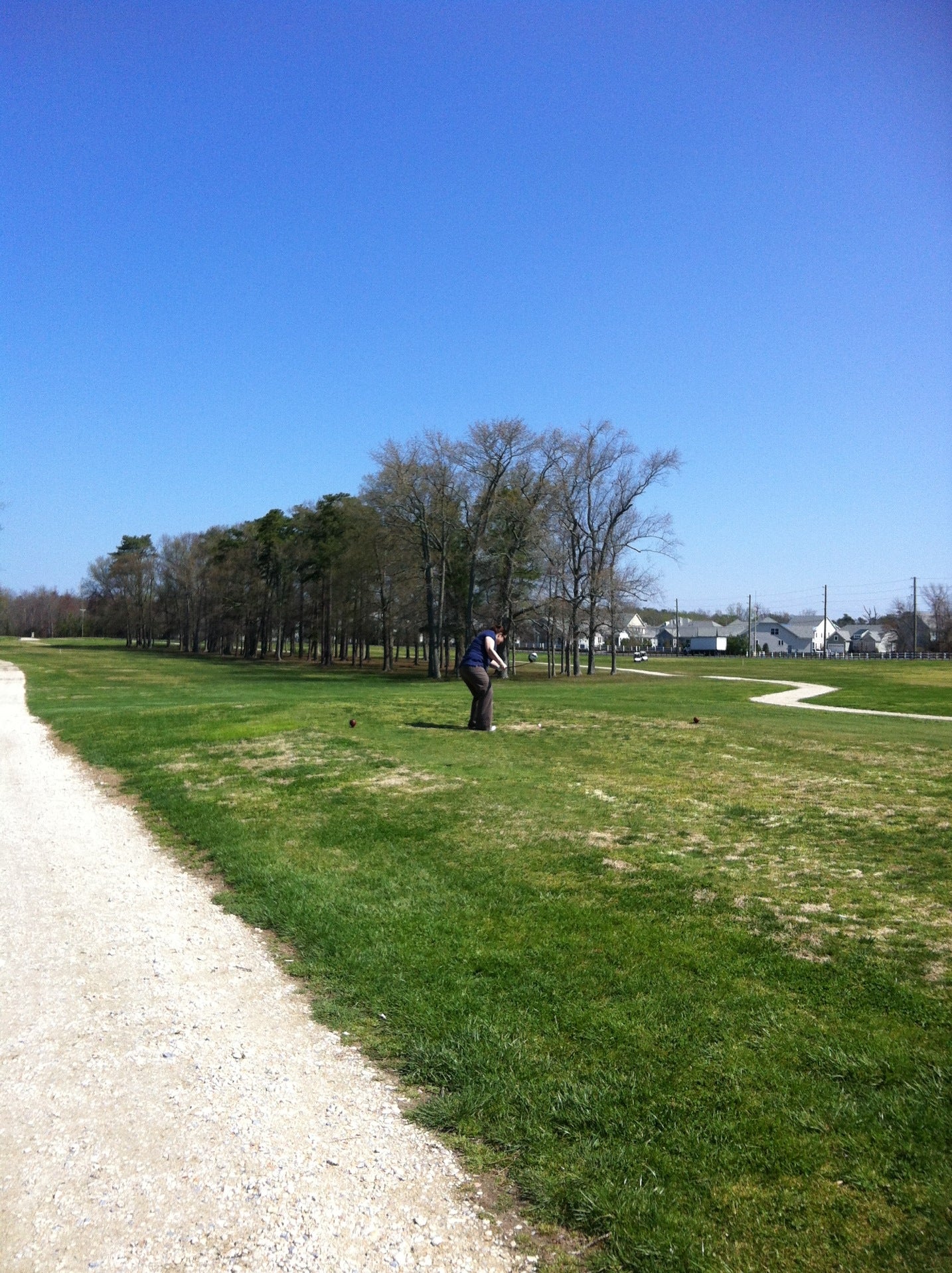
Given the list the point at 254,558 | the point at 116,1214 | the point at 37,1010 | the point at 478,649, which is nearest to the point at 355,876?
the point at 37,1010

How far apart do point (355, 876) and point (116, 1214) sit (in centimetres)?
469

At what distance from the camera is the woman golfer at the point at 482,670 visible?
1638 centimetres

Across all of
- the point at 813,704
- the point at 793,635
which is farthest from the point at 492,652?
the point at 793,635

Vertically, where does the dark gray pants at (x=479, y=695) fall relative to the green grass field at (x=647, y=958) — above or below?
above

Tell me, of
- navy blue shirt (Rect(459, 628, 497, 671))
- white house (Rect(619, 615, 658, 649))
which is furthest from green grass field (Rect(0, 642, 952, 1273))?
white house (Rect(619, 615, 658, 649))

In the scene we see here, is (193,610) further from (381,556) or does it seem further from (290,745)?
(290,745)

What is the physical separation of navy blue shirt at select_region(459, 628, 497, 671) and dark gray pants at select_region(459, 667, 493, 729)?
0.11 m

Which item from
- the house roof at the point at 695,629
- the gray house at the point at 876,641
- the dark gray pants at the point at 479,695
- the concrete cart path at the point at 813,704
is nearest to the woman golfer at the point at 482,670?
the dark gray pants at the point at 479,695

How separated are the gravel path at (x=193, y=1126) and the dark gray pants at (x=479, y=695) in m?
9.64

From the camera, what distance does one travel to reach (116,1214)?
3.44m

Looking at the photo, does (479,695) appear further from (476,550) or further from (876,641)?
(876,641)

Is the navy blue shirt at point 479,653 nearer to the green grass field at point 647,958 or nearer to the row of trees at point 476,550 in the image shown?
the green grass field at point 647,958

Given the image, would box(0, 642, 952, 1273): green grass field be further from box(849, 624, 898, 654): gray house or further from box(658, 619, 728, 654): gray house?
box(849, 624, 898, 654): gray house

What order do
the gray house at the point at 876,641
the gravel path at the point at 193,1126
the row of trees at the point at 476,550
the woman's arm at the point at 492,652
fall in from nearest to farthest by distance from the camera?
the gravel path at the point at 193,1126
the woman's arm at the point at 492,652
the row of trees at the point at 476,550
the gray house at the point at 876,641
